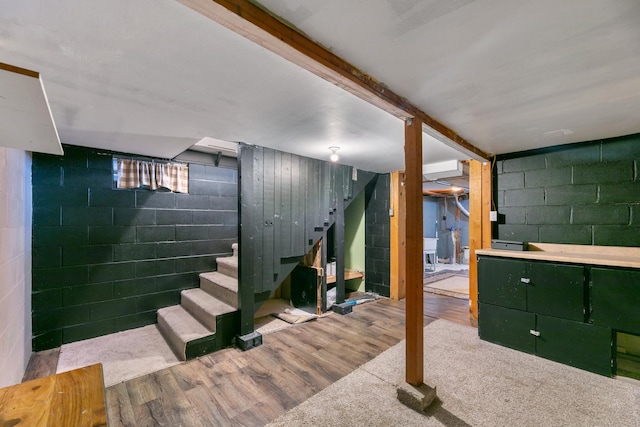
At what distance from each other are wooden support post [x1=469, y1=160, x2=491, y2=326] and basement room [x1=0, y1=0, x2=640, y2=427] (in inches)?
→ 1.0

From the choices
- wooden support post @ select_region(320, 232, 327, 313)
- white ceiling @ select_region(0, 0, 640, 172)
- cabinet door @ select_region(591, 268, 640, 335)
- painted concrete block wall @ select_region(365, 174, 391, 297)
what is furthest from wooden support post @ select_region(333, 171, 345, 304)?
cabinet door @ select_region(591, 268, 640, 335)

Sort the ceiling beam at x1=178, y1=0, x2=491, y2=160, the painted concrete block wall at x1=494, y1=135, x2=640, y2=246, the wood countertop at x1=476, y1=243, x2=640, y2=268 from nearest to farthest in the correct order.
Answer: the ceiling beam at x1=178, y1=0, x2=491, y2=160 → the wood countertop at x1=476, y1=243, x2=640, y2=268 → the painted concrete block wall at x1=494, y1=135, x2=640, y2=246

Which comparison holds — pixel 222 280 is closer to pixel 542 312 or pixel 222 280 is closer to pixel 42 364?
pixel 42 364

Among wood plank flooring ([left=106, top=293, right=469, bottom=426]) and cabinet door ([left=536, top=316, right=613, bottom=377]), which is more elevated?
cabinet door ([left=536, top=316, right=613, bottom=377])

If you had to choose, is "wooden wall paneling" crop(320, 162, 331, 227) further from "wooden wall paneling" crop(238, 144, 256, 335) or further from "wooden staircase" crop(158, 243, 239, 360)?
"wooden staircase" crop(158, 243, 239, 360)

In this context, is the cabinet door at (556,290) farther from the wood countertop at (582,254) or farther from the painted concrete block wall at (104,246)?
the painted concrete block wall at (104,246)

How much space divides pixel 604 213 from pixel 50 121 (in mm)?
4139

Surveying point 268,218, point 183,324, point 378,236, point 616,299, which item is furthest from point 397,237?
point 183,324

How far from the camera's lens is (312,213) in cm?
358

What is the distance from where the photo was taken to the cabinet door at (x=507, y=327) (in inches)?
99.7

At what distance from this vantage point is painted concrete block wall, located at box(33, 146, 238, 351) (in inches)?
107

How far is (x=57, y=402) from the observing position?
0.82 metres

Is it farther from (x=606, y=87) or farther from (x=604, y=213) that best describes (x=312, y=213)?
(x=604, y=213)

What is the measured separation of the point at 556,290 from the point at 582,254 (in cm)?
56
